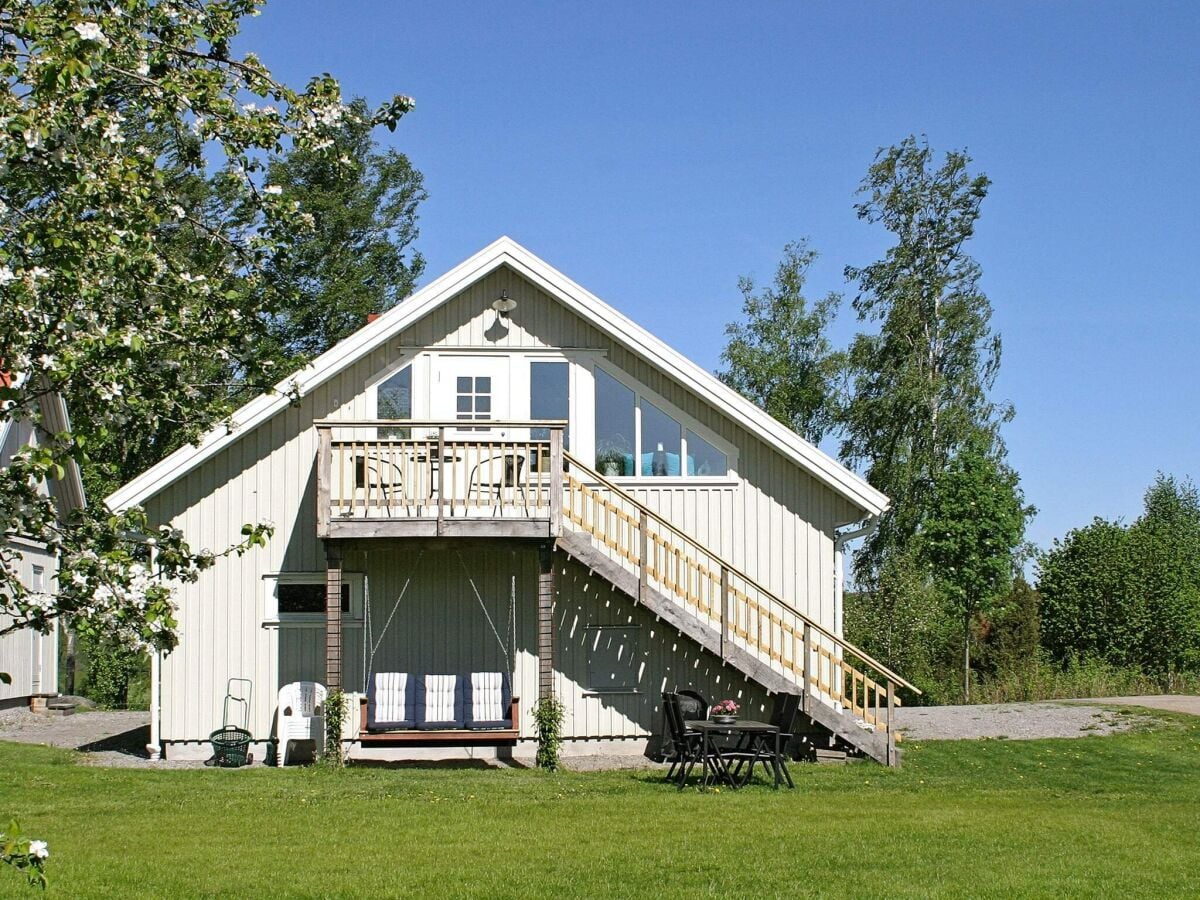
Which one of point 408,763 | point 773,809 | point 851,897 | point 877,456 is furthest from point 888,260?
point 851,897

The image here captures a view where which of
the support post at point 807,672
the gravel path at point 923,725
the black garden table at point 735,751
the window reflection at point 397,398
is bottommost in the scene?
the gravel path at point 923,725

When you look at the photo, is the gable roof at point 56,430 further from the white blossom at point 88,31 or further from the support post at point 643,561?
the white blossom at point 88,31

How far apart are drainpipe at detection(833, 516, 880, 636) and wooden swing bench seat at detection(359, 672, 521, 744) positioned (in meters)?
4.25

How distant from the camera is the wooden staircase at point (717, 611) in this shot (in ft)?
54.8

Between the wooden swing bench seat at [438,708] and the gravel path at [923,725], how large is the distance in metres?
1.00

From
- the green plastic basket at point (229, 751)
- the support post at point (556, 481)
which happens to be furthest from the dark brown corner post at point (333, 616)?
the support post at point (556, 481)

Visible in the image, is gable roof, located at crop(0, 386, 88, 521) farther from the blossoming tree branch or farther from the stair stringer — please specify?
the blossoming tree branch

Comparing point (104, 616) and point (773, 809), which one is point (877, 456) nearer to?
point (773, 809)

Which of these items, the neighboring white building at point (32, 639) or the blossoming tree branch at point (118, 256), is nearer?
the blossoming tree branch at point (118, 256)

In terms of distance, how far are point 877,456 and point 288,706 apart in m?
20.3

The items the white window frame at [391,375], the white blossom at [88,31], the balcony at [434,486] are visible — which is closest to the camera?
the white blossom at [88,31]

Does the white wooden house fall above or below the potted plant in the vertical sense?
above

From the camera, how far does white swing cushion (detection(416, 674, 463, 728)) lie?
1712 cm

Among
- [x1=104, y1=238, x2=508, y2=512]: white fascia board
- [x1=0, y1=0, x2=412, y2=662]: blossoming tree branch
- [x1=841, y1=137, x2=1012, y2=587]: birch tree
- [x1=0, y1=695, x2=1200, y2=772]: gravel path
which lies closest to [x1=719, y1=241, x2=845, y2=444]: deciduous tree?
[x1=841, y1=137, x2=1012, y2=587]: birch tree
